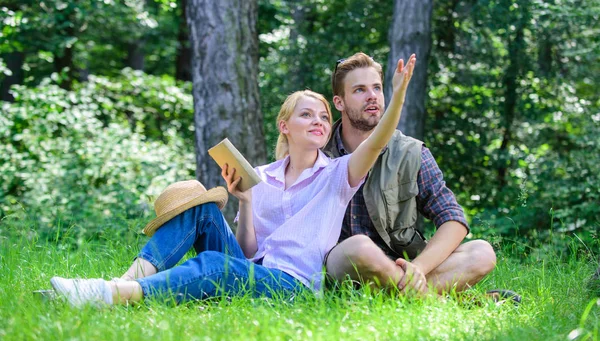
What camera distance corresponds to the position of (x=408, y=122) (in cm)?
769

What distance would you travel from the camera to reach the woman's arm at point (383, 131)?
3.32 meters

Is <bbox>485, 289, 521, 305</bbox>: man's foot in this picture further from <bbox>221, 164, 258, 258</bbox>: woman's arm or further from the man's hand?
<bbox>221, 164, 258, 258</bbox>: woman's arm

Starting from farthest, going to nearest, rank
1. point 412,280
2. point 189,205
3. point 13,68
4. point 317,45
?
point 13,68 < point 317,45 < point 189,205 < point 412,280

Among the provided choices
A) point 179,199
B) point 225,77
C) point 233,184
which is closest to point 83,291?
point 179,199

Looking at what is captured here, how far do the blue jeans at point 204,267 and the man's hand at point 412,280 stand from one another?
1.60ft

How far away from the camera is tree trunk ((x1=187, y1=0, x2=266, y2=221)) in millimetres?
6117

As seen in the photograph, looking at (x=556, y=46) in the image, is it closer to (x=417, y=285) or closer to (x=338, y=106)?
(x=338, y=106)

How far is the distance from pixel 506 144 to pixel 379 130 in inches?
235

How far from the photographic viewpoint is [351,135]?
4.16m

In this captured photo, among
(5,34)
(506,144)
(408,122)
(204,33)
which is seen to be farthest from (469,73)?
(5,34)

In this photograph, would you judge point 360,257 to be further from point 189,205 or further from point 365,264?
point 189,205

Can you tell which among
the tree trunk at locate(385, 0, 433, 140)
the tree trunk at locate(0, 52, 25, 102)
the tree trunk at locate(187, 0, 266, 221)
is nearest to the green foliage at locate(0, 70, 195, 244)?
the tree trunk at locate(187, 0, 266, 221)

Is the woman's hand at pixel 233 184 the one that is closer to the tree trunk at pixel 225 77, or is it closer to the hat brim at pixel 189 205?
the hat brim at pixel 189 205

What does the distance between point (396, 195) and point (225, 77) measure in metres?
2.67
